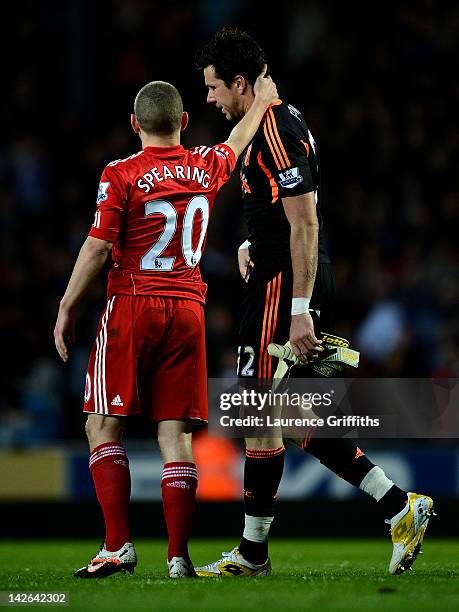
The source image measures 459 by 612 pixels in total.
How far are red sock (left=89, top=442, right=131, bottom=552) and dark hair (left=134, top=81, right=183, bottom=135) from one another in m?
1.39

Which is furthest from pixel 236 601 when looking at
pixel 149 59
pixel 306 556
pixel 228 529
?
pixel 149 59

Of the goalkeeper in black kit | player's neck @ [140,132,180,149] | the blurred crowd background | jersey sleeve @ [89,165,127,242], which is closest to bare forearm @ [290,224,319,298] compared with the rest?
the goalkeeper in black kit

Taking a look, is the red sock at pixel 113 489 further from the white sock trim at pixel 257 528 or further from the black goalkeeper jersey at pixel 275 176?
the black goalkeeper jersey at pixel 275 176

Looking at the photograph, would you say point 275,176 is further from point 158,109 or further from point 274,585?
point 274,585

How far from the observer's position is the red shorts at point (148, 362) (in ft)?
18.0

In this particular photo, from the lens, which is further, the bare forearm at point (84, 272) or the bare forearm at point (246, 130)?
the bare forearm at point (246, 130)

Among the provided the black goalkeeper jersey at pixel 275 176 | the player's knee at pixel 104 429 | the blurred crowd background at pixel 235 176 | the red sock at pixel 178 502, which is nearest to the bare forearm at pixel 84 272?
the player's knee at pixel 104 429

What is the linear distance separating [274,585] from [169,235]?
156 centimetres

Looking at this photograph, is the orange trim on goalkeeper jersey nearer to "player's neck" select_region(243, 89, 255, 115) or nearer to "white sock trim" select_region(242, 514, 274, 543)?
"player's neck" select_region(243, 89, 255, 115)

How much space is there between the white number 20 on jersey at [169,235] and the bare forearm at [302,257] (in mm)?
428

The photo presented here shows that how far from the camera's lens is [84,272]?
17.7 ft

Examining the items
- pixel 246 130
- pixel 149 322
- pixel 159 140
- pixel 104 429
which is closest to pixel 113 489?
pixel 104 429

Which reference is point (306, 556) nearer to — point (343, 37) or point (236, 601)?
point (236, 601)

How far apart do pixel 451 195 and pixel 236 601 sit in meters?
8.22
